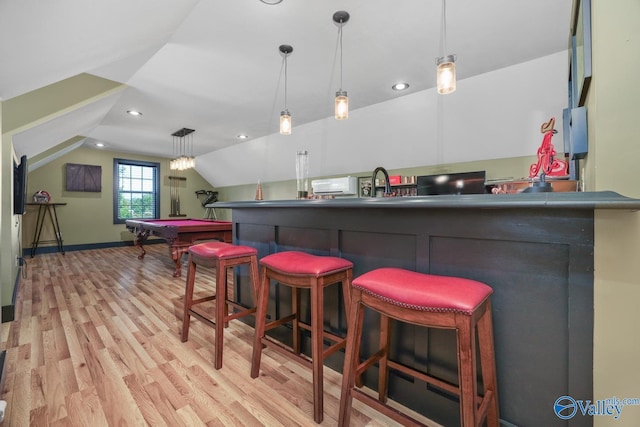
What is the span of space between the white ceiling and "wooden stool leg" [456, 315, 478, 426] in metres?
2.21

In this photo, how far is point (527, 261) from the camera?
1072 mm

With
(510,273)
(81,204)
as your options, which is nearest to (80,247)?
(81,204)

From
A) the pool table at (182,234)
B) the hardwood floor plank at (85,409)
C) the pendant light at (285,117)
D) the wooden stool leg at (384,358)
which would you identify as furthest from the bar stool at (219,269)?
the pool table at (182,234)

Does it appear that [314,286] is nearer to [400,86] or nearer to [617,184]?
[617,184]

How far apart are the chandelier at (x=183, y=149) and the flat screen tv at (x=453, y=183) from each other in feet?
14.3

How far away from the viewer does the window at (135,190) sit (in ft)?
23.4

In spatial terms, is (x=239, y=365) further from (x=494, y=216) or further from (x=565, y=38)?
(x=565, y=38)

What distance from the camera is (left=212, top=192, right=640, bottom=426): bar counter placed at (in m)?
0.95

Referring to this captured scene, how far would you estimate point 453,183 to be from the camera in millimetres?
3840

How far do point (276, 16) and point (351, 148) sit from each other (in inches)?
117

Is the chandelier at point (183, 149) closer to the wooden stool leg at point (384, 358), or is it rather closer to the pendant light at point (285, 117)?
the pendant light at point (285, 117)

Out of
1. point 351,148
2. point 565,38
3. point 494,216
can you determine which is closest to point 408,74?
point 565,38

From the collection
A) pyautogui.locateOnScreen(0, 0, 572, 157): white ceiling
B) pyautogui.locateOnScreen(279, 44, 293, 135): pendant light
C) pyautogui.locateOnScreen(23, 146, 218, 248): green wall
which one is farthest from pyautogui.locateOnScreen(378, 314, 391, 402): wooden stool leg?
pyautogui.locateOnScreen(23, 146, 218, 248): green wall

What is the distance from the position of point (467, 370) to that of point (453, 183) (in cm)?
346
